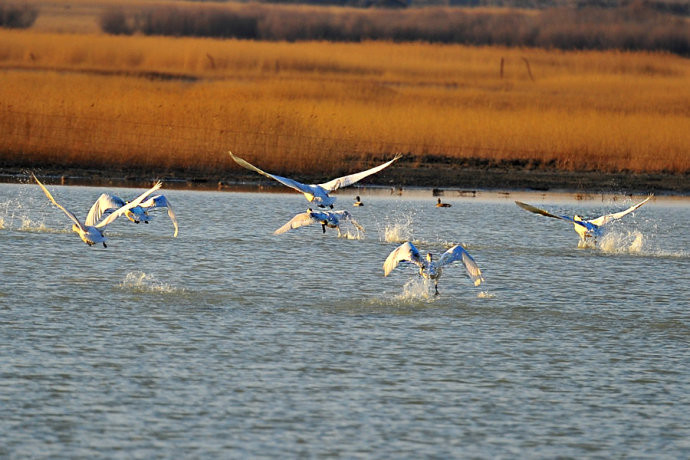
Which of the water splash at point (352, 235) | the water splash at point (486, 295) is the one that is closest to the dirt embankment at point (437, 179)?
the water splash at point (352, 235)

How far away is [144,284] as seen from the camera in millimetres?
14297

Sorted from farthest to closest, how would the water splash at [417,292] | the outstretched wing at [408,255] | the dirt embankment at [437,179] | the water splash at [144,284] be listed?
1. the dirt embankment at [437,179]
2. the water splash at [144,284]
3. the water splash at [417,292]
4. the outstretched wing at [408,255]

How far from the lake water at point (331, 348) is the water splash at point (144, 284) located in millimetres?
40

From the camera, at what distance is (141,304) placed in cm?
1304

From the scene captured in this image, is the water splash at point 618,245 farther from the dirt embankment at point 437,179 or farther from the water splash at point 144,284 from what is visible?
the dirt embankment at point 437,179

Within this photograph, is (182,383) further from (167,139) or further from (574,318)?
(167,139)

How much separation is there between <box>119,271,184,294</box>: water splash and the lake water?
1.6 inches

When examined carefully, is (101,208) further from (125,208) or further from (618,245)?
(618,245)

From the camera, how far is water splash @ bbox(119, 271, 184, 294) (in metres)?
14.0

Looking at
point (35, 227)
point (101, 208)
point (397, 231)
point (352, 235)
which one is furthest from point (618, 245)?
point (35, 227)

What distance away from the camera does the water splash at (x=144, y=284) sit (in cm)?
1398

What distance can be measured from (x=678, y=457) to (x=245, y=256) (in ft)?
32.2

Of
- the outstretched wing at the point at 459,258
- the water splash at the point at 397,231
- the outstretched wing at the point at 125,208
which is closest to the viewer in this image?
the outstretched wing at the point at 459,258

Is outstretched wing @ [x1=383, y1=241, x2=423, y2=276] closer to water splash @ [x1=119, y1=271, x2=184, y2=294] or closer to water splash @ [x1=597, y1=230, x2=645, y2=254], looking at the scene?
water splash @ [x1=119, y1=271, x2=184, y2=294]
